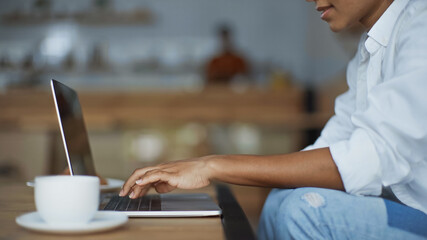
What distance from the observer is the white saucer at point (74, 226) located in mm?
616

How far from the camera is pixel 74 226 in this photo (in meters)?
0.62

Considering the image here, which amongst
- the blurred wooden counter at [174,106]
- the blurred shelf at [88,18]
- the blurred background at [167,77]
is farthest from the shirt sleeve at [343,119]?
the blurred shelf at [88,18]

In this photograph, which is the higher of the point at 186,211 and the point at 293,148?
the point at 186,211

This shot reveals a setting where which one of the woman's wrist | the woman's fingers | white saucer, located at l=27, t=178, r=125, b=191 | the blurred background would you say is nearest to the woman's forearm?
the woman's wrist

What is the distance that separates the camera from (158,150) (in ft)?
12.5

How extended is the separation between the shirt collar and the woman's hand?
40cm

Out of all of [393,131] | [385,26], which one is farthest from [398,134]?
[385,26]

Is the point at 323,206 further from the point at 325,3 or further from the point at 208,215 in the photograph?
the point at 325,3

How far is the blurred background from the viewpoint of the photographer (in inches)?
148

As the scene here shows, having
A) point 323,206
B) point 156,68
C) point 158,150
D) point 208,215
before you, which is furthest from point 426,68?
point 156,68

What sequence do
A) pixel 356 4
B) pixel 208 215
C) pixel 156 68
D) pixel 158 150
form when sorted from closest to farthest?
pixel 208 215 < pixel 356 4 < pixel 158 150 < pixel 156 68

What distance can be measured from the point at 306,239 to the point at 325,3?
48cm

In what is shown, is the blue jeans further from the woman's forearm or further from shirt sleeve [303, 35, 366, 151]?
shirt sleeve [303, 35, 366, 151]

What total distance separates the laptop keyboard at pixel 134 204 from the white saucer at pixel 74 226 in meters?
0.12
